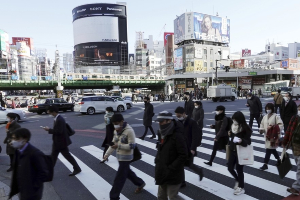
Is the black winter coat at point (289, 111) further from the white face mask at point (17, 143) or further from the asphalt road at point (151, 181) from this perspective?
the white face mask at point (17, 143)

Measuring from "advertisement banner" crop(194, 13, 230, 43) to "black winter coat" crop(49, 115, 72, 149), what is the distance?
2817 inches

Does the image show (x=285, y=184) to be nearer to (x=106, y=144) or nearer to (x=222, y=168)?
(x=222, y=168)

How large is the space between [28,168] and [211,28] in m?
81.2

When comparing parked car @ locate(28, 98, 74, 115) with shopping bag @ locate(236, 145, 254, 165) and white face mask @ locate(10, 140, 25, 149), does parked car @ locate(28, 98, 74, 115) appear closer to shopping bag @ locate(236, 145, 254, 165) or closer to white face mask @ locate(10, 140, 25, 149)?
white face mask @ locate(10, 140, 25, 149)

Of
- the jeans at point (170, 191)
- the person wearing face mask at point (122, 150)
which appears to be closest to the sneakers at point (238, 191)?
the jeans at point (170, 191)

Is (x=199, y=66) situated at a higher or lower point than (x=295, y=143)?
higher

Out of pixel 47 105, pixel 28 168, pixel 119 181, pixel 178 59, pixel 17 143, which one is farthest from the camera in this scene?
pixel 178 59

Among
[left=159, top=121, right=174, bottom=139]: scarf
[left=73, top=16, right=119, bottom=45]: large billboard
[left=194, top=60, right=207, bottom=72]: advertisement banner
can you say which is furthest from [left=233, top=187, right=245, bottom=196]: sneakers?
[left=73, top=16, right=119, bottom=45]: large billboard

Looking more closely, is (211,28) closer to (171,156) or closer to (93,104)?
(93,104)

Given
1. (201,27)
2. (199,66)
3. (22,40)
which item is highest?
(22,40)

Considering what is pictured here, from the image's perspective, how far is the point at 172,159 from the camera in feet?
10.3

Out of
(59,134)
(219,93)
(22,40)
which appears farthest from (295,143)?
(22,40)

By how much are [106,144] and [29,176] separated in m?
3.39

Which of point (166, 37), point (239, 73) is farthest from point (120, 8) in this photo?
point (239, 73)
